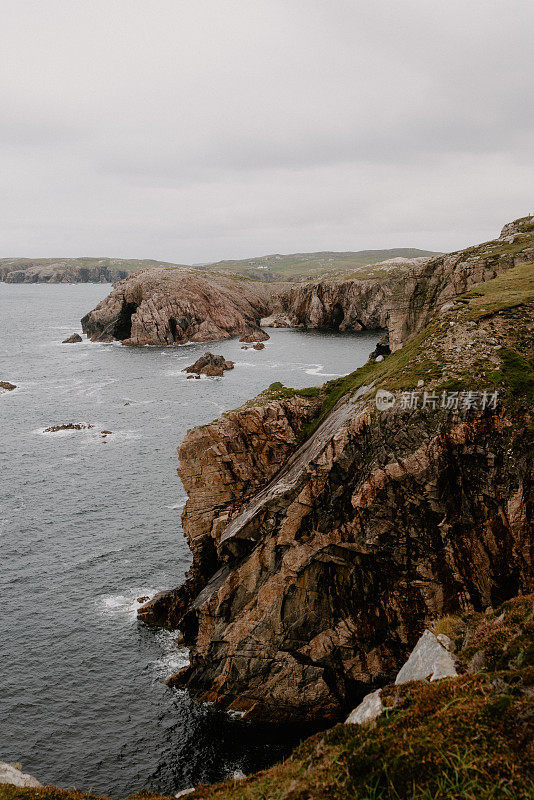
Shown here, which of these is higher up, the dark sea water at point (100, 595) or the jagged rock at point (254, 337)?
the jagged rock at point (254, 337)

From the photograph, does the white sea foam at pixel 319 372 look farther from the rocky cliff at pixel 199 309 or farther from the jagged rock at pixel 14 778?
the jagged rock at pixel 14 778

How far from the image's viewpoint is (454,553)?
26.8m

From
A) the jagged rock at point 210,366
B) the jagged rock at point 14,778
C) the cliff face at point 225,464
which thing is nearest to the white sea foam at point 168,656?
the cliff face at point 225,464

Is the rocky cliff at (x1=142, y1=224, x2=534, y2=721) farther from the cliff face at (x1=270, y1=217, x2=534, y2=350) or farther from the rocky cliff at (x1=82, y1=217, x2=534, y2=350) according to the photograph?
the rocky cliff at (x1=82, y1=217, x2=534, y2=350)

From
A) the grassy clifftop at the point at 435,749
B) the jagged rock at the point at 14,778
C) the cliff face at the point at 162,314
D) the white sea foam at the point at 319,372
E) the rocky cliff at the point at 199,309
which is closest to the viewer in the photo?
the grassy clifftop at the point at 435,749

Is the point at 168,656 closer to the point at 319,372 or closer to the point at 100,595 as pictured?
the point at 100,595

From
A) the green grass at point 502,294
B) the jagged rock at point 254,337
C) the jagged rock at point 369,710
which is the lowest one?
the jagged rock at point 369,710

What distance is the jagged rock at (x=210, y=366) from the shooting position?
396 feet

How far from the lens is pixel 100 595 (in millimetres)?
46594

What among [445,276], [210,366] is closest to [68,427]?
[210,366]

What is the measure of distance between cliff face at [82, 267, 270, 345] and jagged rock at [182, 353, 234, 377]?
44.9 m

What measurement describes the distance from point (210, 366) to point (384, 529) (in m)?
97.1

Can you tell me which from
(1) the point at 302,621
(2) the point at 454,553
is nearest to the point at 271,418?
(1) the point at 302,621

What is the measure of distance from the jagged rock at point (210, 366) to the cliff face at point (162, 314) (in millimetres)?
44862
